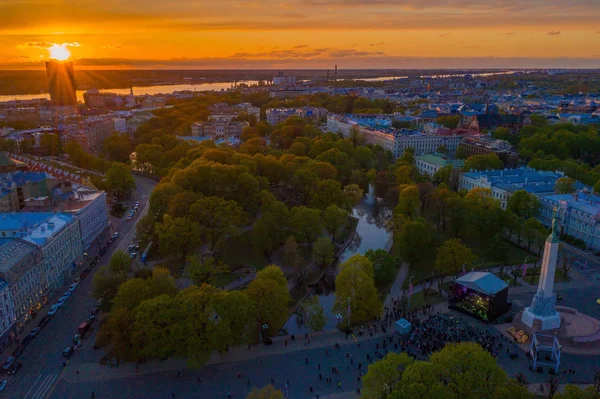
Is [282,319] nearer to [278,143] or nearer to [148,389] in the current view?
[148,389]

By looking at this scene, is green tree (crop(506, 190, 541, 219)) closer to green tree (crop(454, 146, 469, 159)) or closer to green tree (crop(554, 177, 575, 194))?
green tree (crop(554, 177, 575, 194))

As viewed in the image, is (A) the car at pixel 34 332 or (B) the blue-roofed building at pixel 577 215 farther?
(B) the blue-roofed building at pixel 577 215

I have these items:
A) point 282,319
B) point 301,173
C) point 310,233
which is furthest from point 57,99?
point 282,319

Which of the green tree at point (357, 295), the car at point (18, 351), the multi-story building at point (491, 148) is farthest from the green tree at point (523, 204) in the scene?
the car at point (18, 351)

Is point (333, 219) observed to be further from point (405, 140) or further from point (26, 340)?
point (405, 140)

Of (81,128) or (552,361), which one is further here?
(81,128)

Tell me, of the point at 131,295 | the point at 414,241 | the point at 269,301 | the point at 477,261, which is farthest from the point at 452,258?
the point at 131,295

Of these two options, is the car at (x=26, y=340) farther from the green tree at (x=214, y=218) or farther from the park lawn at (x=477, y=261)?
the park lawn at (x=477, y=261)
